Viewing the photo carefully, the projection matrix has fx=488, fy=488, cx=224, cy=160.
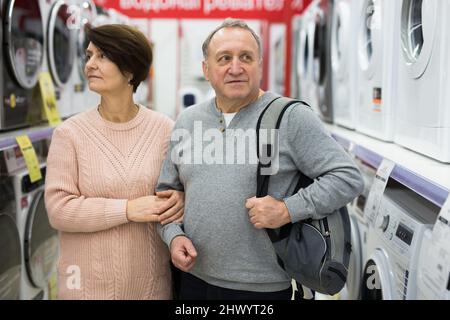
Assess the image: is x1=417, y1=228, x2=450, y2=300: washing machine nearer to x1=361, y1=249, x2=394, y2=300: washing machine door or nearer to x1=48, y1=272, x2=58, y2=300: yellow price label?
x1=361, y1=249, x2=394, y2=300: washing machine door

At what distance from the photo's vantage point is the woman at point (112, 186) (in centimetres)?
136

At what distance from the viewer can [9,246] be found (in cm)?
192

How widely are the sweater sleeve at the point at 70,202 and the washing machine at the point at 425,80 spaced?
0.98 meters

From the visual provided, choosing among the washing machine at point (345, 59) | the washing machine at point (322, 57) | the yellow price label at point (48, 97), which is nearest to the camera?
the yellow price label at point (48, 97)

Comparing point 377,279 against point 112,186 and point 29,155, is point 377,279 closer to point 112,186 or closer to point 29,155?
point 112,186

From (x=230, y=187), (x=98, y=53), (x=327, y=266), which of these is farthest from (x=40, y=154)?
(x=327, y=266)

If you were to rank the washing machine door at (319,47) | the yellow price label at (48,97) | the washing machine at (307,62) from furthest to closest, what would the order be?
→ the washing machine at (307,62)
the washing machine door at (319,47)
the yellow price label at (48,97)

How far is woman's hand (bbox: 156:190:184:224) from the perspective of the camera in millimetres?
1344

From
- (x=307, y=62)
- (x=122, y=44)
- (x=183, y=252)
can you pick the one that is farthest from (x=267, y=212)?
(x=307, y=62)

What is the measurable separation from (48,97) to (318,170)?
158 cm

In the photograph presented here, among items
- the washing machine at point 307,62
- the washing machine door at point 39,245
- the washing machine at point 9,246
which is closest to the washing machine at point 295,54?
the washing machine at point 307,62

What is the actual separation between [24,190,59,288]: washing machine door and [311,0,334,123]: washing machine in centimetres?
186

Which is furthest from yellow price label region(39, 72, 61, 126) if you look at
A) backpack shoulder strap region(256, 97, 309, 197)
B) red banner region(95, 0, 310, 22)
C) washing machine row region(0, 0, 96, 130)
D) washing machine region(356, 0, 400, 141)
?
red banner region(95, 0, 310, 22)

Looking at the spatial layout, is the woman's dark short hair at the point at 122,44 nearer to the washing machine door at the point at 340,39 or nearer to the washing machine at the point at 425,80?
the washing machine at the point at 425,80
